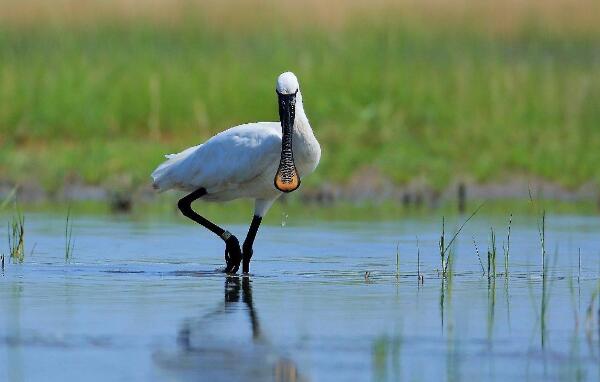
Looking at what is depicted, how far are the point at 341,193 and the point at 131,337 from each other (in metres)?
8.55

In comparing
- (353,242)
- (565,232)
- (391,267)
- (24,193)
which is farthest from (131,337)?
(24,193)

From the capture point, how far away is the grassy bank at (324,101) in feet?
54.2

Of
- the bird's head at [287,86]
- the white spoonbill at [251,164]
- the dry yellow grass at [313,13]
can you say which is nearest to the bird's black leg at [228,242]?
the white spoonbill at [251,164]

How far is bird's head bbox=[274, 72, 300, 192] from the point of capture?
10648 millimetres

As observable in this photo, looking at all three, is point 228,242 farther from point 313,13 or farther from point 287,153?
point 313,13

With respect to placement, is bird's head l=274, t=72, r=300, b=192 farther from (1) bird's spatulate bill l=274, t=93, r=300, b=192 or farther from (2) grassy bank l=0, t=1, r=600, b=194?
(2) grassy bank l=0, t=1, r=600, b=194

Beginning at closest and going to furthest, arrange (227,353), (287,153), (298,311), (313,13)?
(227,353), (298,311), (287,153), (313,13)

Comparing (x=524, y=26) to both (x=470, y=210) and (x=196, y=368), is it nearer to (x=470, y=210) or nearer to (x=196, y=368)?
(x=470, y=210)

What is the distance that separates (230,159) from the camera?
11.1 m

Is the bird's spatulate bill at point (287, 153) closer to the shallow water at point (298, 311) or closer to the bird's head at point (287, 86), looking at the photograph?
the bird's head at point (287, 86)

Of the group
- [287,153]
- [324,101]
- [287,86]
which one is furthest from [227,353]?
[324,101]

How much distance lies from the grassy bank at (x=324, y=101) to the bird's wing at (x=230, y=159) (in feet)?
14.8

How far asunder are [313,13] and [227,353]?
51.0 feet

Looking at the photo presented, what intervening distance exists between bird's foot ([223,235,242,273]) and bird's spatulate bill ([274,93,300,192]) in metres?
0.47
